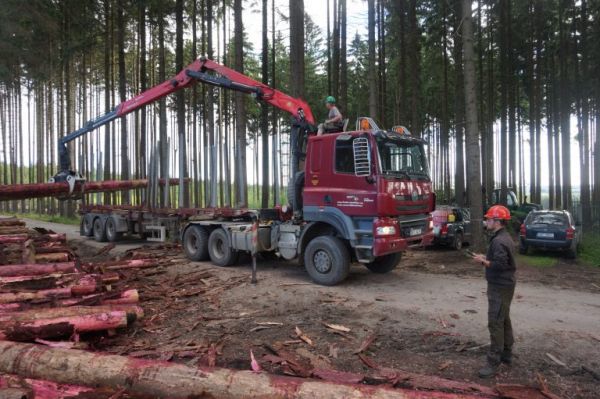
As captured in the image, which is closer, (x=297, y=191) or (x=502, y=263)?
(x=502, y=263)

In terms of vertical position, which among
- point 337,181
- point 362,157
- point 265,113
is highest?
point 265,113

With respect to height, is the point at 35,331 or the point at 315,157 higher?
the point at 315,157

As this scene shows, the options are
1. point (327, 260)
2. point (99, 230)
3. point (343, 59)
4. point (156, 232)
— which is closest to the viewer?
point (327, 260)

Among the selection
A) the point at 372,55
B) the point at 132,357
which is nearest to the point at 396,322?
the point at 132,357

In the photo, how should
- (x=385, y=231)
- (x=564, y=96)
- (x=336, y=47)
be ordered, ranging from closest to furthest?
(x=385, y=231), (x=336, y=47), (x=564, y=96)

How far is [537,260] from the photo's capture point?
12.5 m

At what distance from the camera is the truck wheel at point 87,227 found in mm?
16981

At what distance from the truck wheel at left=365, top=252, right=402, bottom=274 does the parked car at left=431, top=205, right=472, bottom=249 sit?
465cm

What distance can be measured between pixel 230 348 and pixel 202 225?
6.53 meters

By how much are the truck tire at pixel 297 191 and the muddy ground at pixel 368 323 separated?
5.23 feet

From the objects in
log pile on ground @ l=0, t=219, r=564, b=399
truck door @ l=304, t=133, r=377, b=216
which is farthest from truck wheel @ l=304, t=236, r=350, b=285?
log pile on ground @ l=0, t=219, r=564, b=399

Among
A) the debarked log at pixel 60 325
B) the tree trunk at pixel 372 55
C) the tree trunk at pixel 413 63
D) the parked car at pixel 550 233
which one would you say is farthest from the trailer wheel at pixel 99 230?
the parked car at pixel 550 233

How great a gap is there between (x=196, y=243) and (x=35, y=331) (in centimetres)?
643

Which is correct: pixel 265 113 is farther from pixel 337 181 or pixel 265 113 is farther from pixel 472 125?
pixel 337 181
